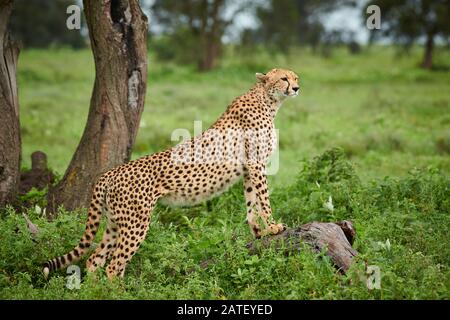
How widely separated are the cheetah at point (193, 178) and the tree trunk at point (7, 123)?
1611 millimetres

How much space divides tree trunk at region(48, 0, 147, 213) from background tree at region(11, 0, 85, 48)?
2231cm

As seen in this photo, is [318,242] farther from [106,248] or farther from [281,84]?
[106,248]

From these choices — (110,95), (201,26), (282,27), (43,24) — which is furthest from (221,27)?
(110,95)

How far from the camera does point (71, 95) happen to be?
16453 mm

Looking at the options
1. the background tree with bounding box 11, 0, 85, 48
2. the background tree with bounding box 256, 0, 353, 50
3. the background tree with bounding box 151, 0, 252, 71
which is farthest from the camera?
the background tree with bounding box 11, 0, 85, 48

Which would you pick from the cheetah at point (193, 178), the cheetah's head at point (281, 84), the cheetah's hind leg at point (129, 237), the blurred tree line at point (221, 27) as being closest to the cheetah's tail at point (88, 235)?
the cheetah at point (193, 178)

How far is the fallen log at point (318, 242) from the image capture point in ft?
18.0

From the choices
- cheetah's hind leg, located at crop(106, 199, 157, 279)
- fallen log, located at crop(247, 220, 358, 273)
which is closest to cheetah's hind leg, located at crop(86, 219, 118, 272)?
cheetah's hind leg, located at crop(106, 199, 157, 279)

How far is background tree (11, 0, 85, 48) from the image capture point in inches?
1146

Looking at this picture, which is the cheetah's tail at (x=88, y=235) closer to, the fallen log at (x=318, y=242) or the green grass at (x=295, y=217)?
the green grass at (x=295, y=217)

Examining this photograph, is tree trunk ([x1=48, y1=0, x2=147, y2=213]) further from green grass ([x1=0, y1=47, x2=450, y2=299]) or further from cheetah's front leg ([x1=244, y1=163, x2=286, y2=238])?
cheetah's front leg ([x1=244, y1=163, x2=286, y2=238])

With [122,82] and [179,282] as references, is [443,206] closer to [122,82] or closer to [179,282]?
[179,282]

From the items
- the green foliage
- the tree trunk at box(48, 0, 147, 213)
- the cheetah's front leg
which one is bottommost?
the green foliage

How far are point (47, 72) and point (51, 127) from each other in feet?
26.9
